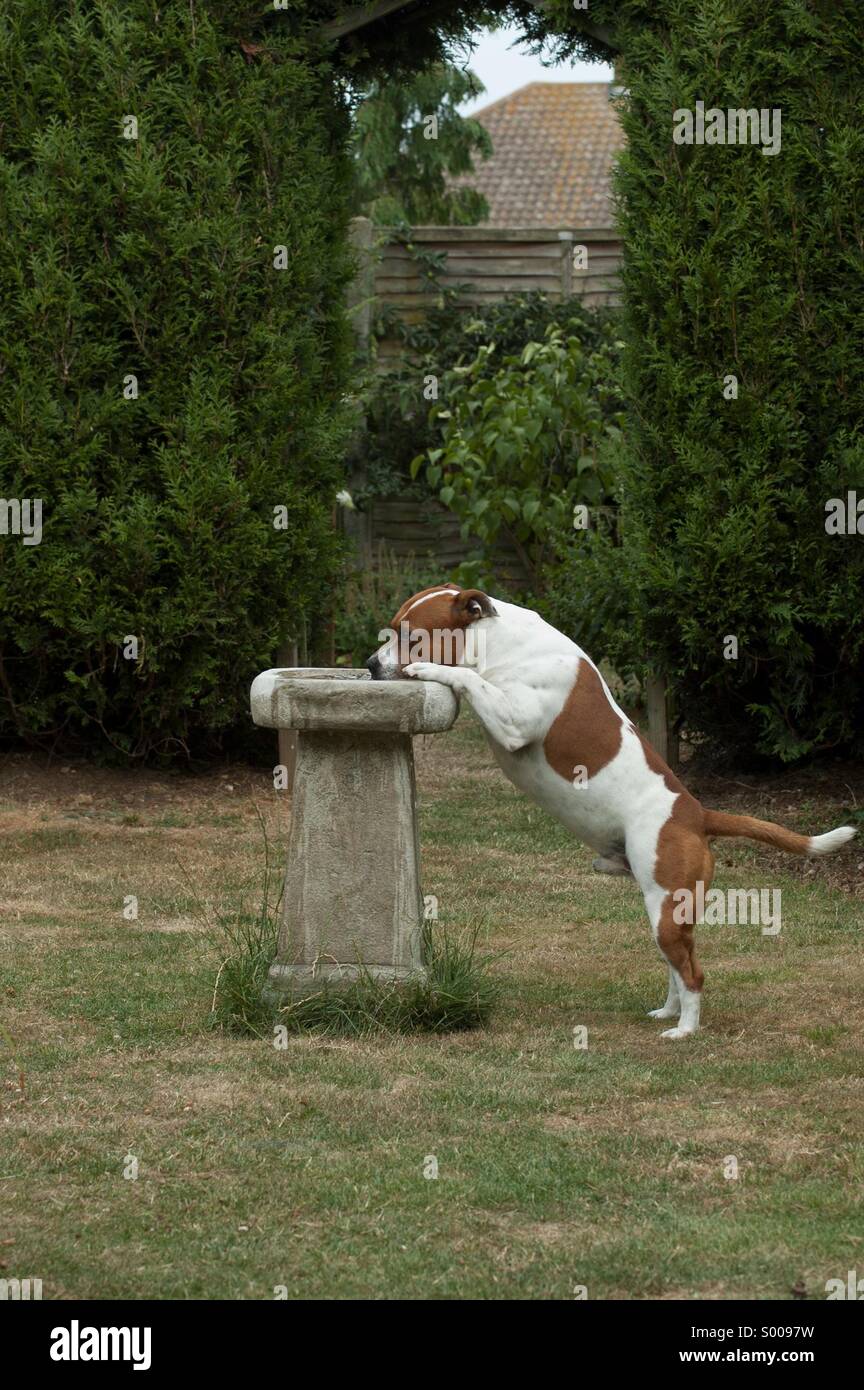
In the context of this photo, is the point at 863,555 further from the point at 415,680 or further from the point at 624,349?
the point at 415,680

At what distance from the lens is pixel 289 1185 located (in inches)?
162

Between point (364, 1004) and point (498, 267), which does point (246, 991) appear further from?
point (498, 267)

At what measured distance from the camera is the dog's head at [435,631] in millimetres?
5402

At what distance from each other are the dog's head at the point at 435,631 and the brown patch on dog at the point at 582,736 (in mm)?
382

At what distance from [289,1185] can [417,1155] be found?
381 mm

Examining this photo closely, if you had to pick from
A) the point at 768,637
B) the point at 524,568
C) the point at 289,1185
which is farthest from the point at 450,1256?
the point at 524,568

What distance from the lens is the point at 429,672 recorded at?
17.5 ft

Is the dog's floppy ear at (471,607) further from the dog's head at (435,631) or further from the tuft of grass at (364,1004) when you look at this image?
the tuft of grass at (364,1004)

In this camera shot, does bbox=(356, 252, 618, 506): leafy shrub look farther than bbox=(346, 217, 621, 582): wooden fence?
No

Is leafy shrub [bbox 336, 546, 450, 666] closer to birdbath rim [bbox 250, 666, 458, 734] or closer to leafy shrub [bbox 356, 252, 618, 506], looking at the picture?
leafy shrub [bbox 356, 252, 618, 506]

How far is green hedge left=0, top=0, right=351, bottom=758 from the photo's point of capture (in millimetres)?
8539

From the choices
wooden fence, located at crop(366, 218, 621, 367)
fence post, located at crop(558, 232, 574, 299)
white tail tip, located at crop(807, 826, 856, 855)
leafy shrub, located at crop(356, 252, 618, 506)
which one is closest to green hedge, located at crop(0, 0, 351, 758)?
white tail tip, located at crop(807, 826, 856, 855)

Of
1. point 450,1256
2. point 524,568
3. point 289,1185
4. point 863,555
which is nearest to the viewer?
point 450,1256

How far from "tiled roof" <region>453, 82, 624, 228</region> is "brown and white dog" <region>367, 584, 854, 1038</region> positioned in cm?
2325
